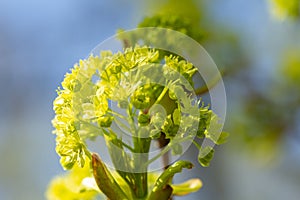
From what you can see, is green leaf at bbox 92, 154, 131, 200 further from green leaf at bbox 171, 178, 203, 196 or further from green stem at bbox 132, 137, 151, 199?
green leaf at bbox 171, 178, 203, 196

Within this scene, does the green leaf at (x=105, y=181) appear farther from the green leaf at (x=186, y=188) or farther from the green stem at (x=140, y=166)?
the green leaf at (x=186, y=188)

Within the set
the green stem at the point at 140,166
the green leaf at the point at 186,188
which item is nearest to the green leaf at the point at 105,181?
the green stem at the point at 140,166

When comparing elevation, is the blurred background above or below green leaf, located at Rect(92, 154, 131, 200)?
above

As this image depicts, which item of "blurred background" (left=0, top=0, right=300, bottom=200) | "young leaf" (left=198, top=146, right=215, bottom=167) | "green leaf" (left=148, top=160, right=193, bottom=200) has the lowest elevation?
"green leaf" (left=148, top=160, right=193, bottom=200)

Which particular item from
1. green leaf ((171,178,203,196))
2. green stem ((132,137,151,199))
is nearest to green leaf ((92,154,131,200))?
green stem ((132,137,151,199))

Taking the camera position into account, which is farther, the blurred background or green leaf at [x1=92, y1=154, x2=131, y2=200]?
the blurred background

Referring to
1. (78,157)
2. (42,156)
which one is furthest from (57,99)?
(42,156)

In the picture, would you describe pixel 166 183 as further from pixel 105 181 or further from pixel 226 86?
pixel 226 86

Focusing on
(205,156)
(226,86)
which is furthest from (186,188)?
(226,86)

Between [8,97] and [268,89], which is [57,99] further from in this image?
[8,97]
